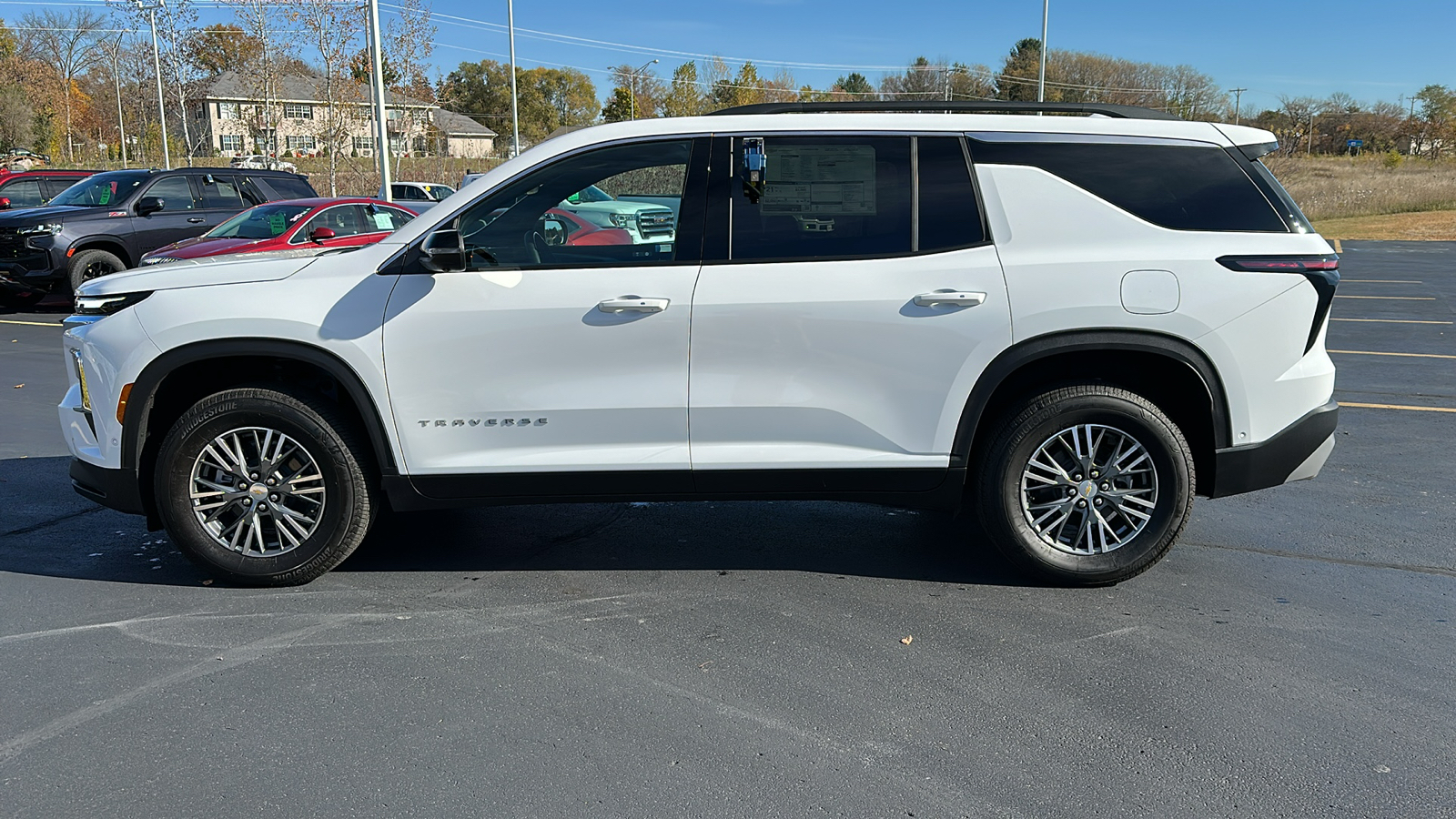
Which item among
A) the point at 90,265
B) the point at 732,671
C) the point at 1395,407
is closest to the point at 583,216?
the point at 732,671

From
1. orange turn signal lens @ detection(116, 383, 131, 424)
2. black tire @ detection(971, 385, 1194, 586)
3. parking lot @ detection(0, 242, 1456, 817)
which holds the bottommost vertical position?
parking lot @ detection(0, 242, 1456, 817)

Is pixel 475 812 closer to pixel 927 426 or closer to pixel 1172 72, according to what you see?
pixel 927 426

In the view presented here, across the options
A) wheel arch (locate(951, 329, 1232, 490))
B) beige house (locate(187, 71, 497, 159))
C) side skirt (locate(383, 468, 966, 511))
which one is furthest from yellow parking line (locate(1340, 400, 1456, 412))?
beige house (locate(187, 71, 497, 159))

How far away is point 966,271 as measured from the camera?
4.38m

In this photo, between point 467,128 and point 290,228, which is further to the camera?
point 467,128

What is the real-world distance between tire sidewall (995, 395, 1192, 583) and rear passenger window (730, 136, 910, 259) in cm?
92

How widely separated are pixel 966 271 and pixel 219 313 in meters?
2.94

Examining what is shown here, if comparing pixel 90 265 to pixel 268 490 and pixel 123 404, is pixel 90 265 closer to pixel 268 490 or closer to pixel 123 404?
pixel 123 404

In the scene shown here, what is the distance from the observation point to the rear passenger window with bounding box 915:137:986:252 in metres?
4.45

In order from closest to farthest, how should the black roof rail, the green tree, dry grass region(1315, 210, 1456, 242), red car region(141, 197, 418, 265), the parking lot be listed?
the parking lot
the black roof rail
red car region(141, 197, 418, 265)
dry grass region(1315, 210, 1456, 242)
the green tree

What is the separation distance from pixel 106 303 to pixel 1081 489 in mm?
4062

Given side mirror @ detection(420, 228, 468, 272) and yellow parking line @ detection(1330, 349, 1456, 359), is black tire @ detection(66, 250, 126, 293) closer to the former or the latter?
side mirror @ detection(420, 228, 468, 272)

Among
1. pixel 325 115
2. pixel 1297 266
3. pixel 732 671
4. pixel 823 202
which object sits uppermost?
pixel 325 115

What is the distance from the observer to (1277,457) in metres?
4.55
